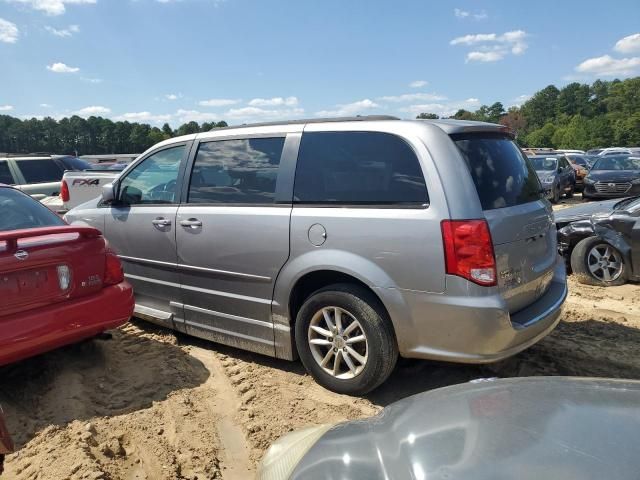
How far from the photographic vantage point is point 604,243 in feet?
21.0

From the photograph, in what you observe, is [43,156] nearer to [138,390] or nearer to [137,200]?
[137,200]

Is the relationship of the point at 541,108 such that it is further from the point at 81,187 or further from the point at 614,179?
the point at 81,187

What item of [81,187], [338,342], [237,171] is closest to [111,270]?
[237,171]

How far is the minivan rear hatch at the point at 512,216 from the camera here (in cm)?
311

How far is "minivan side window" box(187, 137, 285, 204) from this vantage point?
12.7 ft

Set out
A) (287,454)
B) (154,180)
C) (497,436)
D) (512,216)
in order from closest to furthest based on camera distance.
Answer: (497,436), (287,454), (512,216), (154,180)

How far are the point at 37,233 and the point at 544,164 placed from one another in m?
17.4

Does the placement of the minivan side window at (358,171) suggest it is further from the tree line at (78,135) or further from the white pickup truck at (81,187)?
the tree line at (78,135)

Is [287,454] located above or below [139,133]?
below

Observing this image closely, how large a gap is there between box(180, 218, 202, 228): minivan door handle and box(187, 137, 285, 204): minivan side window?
181 mm

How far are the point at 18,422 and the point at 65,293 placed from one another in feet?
2.87

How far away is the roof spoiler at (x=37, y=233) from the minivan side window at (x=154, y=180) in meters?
0.86

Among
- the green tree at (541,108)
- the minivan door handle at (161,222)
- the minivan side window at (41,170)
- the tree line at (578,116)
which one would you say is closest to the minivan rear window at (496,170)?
the minivan door handle at (161,222)

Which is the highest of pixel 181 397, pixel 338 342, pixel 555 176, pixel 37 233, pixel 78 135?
pixel 78 135
